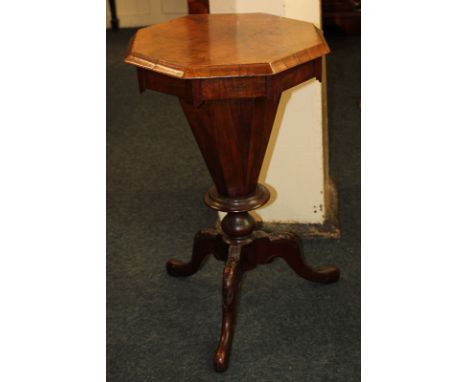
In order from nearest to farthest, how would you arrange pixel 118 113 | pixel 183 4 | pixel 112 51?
pixel 118 113, pixel 112 51, pixel 183 4

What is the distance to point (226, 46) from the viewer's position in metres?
1.92

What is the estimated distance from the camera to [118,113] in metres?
4.32

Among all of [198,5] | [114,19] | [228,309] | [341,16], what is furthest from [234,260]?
[114,19]

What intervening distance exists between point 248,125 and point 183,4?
4224mm

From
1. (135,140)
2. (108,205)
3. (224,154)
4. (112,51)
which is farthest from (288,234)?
(112,51)

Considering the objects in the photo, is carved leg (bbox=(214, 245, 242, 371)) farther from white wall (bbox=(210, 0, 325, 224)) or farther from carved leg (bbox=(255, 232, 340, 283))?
white wall (bbox=(210, 0, 325, 224))

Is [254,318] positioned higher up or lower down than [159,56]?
lower down

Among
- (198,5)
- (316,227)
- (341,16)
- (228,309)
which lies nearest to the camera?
(228,309)

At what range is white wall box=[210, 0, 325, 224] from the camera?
8.10 feet

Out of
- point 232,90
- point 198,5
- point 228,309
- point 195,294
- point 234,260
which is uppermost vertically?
point 198,5

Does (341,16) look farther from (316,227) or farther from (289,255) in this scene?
(289,255)

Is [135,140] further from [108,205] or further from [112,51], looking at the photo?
[112,51]

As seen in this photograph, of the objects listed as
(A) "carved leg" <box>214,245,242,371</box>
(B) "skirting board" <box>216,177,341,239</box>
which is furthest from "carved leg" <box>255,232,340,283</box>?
(B) "skirting board" <box>216,177,341,239</box>

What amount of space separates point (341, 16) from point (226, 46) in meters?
3.79
